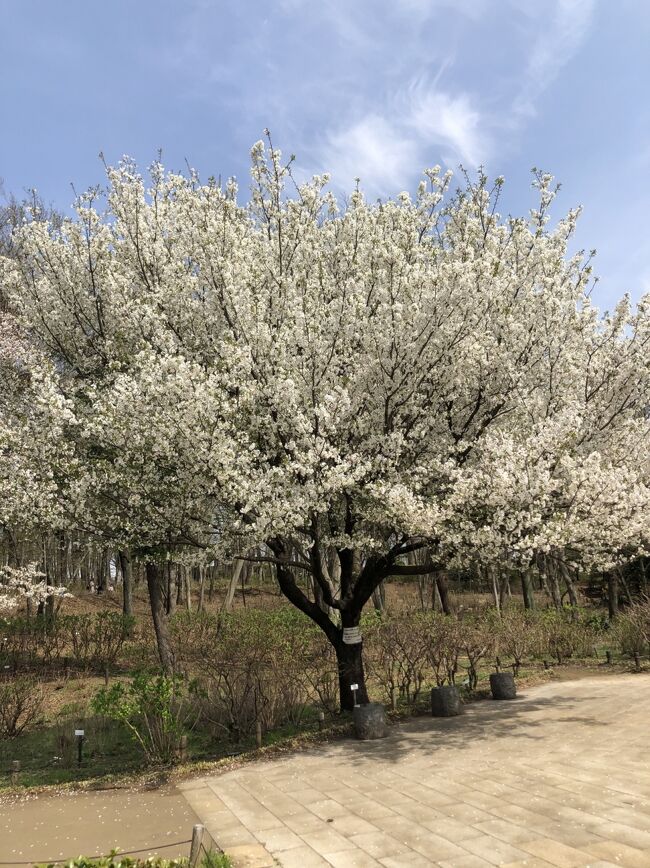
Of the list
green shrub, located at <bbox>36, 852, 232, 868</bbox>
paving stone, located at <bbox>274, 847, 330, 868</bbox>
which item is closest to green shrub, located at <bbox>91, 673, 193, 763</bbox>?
paving stone, located at <bbox>274, 847, 330, 868</bbox>

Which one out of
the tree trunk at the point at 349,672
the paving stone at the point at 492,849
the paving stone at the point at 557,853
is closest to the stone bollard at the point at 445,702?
the tree trunk at the point at 349,672

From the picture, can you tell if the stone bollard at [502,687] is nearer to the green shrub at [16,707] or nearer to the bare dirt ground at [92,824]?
the bare dirt ground at [92,824]

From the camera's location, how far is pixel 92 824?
649 cm

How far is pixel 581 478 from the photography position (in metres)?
8.72

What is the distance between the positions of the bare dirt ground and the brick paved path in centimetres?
36

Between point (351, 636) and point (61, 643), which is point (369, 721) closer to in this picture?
point (351, 636)

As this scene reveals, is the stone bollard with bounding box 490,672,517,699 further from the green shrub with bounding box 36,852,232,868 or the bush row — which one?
the bush row

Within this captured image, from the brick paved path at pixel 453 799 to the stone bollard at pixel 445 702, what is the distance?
20.1 inches

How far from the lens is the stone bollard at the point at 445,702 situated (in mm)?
10750

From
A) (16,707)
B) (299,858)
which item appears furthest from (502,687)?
(16,707)

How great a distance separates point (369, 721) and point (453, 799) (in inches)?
124

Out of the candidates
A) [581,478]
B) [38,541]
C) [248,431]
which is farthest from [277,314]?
[38,541]

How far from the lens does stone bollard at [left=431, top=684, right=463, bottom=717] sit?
35.3 ft

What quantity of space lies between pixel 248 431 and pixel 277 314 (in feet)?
7.14
